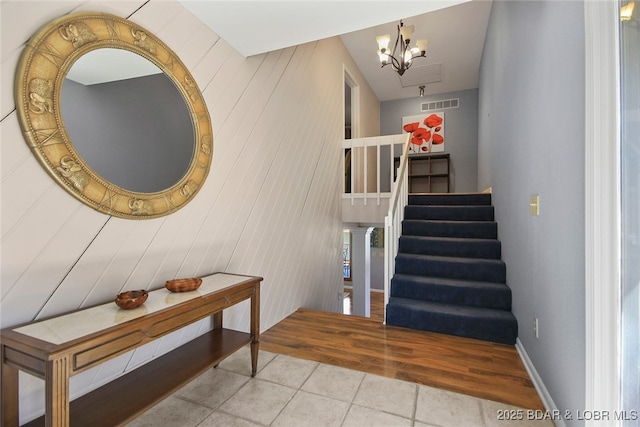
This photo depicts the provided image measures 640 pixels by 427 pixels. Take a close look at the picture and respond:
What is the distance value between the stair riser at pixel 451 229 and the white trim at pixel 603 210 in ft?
8.82

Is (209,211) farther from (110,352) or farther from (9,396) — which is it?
(9,396)

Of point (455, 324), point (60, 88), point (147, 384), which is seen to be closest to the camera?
point (60, 88)

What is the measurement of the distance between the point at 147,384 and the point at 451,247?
3281mm

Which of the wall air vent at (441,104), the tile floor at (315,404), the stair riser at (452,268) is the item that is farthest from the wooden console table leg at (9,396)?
the wall air vent at (441,104)

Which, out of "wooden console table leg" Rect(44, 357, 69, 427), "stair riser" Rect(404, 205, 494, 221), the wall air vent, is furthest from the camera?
the wall air vent

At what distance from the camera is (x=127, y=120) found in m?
1.57

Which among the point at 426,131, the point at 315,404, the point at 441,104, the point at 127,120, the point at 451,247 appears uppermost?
the point at 441,104

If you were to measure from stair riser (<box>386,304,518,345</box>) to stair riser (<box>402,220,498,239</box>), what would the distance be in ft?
4.75

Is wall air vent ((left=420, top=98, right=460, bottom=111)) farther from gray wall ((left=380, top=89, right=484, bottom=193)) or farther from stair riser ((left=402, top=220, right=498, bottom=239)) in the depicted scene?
stair riser ((left=402, top=220, right=498, bottom=239))

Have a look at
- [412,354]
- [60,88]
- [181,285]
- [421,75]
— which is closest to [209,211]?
[181,285]

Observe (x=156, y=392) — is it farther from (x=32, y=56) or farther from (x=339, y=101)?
(x=339, y=101)

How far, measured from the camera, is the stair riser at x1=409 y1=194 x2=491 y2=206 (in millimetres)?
4262

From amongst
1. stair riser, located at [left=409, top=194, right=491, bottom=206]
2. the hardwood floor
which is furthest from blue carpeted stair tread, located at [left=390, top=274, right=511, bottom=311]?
stair riser, located at [left=409, top=194, right=491, bottom=206]

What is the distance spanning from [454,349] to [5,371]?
2.67 m
